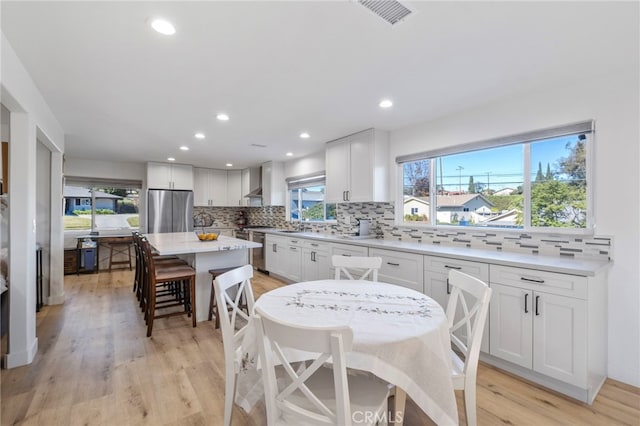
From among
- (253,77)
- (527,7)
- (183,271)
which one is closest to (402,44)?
(527,7)

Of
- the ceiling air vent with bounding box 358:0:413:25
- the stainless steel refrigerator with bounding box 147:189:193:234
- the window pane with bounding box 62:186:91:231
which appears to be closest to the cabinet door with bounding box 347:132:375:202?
the ceiling air vent with bounding box 358:0:413:25

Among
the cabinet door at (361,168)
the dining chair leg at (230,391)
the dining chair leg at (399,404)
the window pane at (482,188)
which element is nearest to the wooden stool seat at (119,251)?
the cabinet door at (361,168)

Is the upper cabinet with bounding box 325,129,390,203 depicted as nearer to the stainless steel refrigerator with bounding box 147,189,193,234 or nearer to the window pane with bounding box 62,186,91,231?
the stainless steel refrigerator with bounding box 147,189,193,234

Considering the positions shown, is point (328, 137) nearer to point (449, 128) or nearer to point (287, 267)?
point (449, 128)

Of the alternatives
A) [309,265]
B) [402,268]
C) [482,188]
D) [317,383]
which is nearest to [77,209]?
[309,265]

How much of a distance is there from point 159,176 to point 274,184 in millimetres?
2513

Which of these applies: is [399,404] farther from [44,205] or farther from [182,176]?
[182,176]

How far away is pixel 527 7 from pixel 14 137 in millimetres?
3657

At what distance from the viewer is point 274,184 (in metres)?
6.11

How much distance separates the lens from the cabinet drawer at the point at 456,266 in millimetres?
2445

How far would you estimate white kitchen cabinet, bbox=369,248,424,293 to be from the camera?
2.96 m

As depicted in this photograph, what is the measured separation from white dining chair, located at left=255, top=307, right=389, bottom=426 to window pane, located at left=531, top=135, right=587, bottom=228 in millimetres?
2308

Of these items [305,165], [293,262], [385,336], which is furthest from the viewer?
[305,165]

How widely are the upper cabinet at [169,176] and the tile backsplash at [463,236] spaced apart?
7.21 ft
